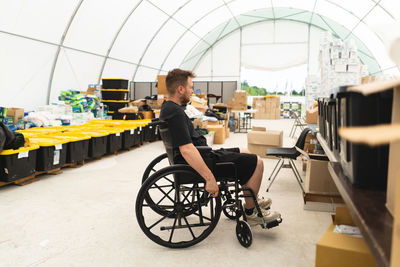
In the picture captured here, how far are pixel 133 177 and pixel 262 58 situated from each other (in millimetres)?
14044

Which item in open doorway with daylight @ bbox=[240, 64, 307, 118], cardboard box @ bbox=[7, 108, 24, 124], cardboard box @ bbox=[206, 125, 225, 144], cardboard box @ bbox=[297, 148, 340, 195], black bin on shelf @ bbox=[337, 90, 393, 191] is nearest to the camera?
black bin on shelf @ bbox=[337, 90, 393, 191]

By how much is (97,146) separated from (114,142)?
53 cm

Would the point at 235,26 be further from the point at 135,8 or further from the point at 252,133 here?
the point at 252,133

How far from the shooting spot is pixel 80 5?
6.86 metres

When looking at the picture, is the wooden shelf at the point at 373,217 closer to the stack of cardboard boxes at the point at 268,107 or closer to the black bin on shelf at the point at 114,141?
the black bin on shelf at the point at 114,141

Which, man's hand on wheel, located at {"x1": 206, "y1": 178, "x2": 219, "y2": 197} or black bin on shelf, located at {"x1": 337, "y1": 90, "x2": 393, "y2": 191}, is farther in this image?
man's hand on wheel, located at {"x1": 206, "y1": 178, "x2": 219, "y2": 197}

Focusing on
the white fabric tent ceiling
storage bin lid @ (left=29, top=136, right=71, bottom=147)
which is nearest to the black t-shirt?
the white fabric tent ceiling

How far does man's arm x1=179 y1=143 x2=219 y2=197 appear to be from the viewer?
74.8 inches

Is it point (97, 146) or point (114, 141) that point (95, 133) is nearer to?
point (97, 146)

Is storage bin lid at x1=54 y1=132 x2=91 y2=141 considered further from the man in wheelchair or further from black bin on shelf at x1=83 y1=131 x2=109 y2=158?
the man in wheelchair

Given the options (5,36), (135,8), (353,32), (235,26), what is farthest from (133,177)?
(235,26)

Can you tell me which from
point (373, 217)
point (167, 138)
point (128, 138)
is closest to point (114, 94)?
point (128, 138)

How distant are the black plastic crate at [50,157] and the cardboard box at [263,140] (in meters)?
2.90

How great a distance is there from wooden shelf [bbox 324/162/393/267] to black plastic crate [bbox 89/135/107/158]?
418cm
